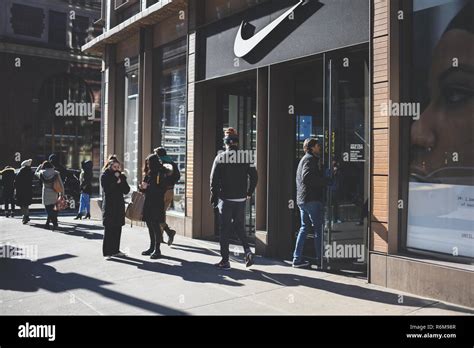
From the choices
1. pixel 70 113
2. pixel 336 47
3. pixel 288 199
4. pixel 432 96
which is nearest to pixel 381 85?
pixel 432 96

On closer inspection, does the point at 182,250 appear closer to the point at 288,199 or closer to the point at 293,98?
the point at 288,199

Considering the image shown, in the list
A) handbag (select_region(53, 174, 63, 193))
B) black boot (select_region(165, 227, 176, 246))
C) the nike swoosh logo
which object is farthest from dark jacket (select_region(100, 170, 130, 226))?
handbag (select_region(53, 174, 63, 193))

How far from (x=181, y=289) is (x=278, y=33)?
4494 millimetres

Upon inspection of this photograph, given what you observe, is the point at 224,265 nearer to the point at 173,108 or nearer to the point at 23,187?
the point at 173,108

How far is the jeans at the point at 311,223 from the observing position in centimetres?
688

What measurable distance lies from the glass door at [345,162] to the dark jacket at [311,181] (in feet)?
0.43

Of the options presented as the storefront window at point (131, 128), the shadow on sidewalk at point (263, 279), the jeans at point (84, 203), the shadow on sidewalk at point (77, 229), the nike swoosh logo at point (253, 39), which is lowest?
the shadow on sidewalk at point (77, 229)

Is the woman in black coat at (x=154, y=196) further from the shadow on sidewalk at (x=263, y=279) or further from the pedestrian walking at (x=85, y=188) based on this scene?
the pedestrian walking at (x=85, y=188)

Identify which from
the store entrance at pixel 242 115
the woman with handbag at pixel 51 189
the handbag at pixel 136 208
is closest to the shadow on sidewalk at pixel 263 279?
the handbag at pixel 136 208

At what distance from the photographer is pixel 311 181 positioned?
679cm

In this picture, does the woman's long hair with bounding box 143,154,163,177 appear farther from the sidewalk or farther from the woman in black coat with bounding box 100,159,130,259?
the sidewalk

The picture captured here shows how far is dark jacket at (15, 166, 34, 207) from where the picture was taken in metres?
12.3

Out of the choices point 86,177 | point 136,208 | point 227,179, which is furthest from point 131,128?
point 227,179
